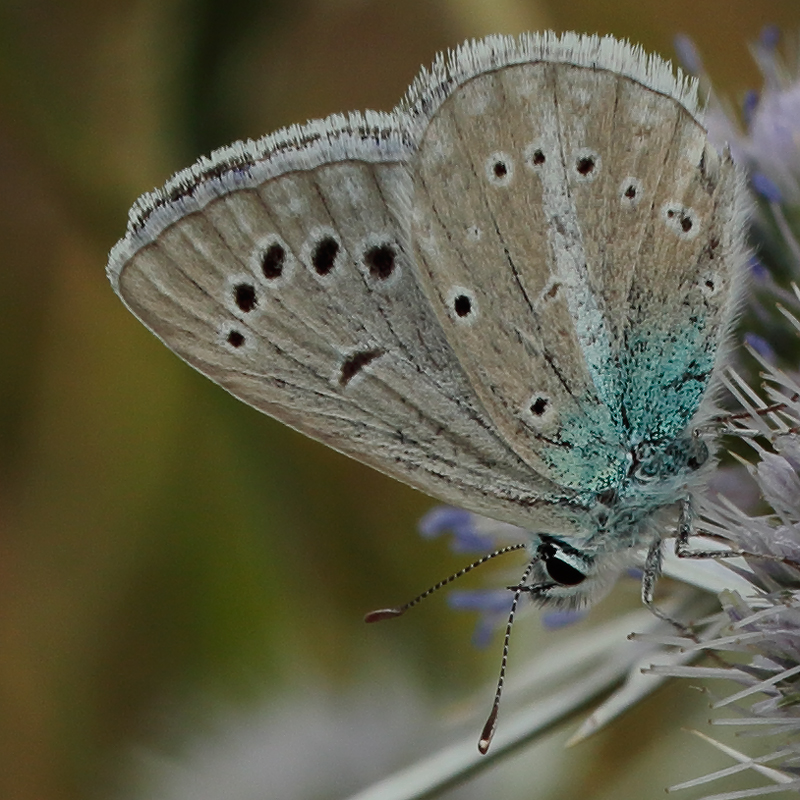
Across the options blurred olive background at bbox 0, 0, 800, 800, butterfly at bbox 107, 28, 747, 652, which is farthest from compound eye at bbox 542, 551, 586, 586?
blurred olive background at bbox 0, 0, 800, 800

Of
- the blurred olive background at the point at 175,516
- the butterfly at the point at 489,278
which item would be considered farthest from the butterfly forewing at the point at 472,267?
the blurred olive background at the point at 175,516

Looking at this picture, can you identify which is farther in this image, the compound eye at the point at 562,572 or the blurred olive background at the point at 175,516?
the blurred olive background at the point at 175,516

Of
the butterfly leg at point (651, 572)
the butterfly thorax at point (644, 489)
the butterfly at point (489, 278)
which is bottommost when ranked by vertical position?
the butterfly leg at point (651, 572)

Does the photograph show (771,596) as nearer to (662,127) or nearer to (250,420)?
(662,127)

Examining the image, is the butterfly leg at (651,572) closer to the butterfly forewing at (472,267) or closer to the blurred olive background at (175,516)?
the butterfly forewing at (472,267)

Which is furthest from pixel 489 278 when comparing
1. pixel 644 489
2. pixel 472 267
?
pixel 644 489

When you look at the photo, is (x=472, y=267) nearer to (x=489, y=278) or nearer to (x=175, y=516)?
(x=489, y=278)
